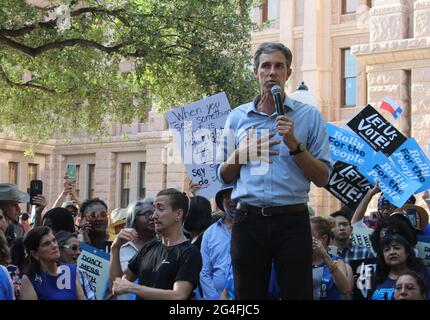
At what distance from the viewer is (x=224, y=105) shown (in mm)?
9969

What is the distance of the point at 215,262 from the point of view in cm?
651

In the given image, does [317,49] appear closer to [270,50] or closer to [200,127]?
[200,127]

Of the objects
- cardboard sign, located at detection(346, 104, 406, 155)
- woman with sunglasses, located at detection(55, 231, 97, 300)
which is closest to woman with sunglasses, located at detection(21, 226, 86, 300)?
woman with sunglasses, located at detection(55, 231, 97, 300)

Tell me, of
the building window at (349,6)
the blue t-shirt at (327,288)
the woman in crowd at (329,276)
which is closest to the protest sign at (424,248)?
the woman in crowd at (329,276)

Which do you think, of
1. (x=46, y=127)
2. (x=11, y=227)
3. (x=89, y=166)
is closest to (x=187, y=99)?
(x=46, y=127)

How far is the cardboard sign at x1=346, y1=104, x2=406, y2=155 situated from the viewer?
32.3 feet

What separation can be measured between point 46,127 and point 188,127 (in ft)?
39.3

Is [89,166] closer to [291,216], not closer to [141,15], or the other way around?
[141,15]

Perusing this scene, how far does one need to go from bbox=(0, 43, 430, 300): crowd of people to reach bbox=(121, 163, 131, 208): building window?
27108 millimetres

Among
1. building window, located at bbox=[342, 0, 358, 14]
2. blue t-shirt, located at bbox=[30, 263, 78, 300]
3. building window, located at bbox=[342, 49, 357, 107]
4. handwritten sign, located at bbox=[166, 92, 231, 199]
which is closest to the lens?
blue t-shirt, located at bbox=[30, 263, 78, 300]

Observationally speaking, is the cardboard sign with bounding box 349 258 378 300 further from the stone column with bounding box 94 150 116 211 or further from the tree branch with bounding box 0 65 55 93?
the stone column with bounding box 94 150 116 211

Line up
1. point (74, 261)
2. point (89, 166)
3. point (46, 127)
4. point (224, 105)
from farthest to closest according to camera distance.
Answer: point (89, 166)
point (46, 127)
point (224, 105)
point (74, 261)
